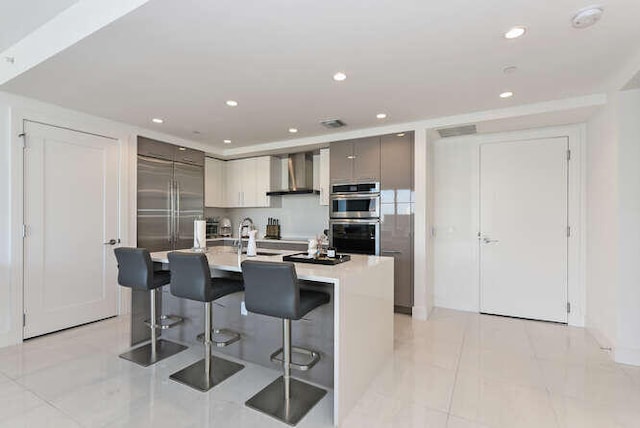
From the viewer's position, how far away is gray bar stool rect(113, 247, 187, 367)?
2657mm

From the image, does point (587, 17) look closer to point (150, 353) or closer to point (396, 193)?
point (396, 193)

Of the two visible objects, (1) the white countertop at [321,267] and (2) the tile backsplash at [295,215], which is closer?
(1) the white countertop at [321,267]

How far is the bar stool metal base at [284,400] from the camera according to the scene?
6.57ft

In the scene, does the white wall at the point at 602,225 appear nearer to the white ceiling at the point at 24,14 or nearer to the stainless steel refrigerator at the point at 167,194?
the white ceiling at the point at 24,14

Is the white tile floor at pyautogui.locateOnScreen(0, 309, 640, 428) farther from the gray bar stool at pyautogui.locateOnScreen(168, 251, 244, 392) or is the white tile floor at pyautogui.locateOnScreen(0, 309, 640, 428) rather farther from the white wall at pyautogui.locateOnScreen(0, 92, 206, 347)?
the white wall at pyautogui.locateOnScreen(0, 92, 206, 347)

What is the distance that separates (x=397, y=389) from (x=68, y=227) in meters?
3.68

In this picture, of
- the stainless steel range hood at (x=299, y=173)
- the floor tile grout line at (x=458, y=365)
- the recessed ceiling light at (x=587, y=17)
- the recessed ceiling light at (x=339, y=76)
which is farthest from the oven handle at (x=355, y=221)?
the recessed ceiling light at (x=587, y=17)

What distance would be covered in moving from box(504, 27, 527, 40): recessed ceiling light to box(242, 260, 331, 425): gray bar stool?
6.42ft

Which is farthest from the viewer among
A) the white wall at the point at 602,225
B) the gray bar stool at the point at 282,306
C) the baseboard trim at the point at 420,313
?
the baseboard trim at the point at 420,313

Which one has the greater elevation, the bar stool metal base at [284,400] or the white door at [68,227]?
the white door at [68,227]

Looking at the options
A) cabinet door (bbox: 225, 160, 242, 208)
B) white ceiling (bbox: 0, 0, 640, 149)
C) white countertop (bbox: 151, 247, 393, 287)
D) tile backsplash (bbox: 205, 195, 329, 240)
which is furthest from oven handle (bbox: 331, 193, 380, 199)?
cabinet door (bbox: 225, 160, 242, 208)

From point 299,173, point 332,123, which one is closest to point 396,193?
point 332,123

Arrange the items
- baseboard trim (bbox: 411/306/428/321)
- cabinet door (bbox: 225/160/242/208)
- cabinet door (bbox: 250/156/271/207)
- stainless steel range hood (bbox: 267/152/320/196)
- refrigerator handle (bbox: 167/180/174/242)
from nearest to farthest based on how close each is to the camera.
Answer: baseboard trim (bbox: 411/306/428/321), refrigerator handle (bbox: 167/180/174/242), stainless steel range hood (bbox: 267/152/320/196), cabinet door (bbox: 250/156/271/207), cabinet door (bbox: 225/160/242/208)

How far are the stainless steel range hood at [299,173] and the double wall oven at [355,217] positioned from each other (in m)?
0.85
